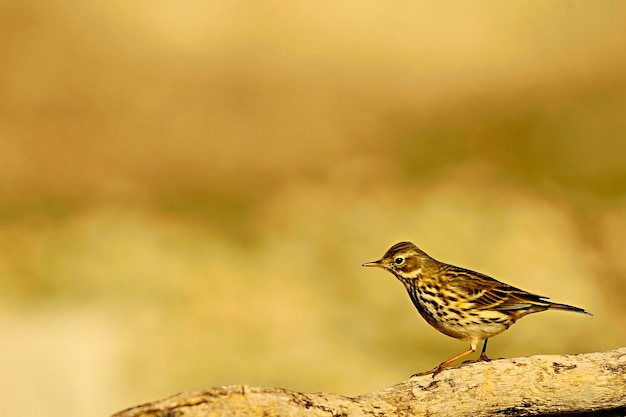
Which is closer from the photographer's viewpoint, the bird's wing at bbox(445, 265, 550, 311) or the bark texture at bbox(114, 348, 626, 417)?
the bark texture at bbox(114, 348, 626, 417)

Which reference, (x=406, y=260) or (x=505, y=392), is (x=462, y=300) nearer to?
(x=406, y=260)

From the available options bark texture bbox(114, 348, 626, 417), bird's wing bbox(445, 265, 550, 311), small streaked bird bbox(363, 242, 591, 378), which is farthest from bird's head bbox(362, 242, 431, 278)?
bark texture bbox(114, 348, 626, 417)

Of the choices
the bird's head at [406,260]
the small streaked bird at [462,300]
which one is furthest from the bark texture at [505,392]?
the bird's head at [406,260]

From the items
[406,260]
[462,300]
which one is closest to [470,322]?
[462,300]

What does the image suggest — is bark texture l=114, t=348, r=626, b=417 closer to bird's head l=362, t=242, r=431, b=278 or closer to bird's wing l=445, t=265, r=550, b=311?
bird's wing l=445, t=265, r=550, b=311

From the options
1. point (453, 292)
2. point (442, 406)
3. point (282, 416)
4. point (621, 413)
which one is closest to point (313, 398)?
point (282, 416)

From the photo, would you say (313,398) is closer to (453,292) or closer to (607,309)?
(453,292)

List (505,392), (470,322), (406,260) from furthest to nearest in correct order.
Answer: (406,260) < (470,322) < (505,392)
